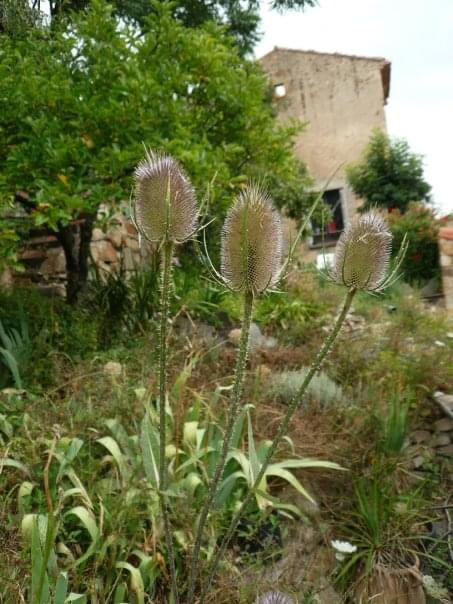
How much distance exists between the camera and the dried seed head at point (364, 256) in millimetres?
1266

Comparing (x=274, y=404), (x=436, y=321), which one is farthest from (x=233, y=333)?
(x=436, y=321)

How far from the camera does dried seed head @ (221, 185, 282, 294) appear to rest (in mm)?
1193

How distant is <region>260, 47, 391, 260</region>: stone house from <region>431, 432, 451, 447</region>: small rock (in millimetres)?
11130

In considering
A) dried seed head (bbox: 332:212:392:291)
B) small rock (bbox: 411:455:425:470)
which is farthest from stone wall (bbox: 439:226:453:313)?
dried seed head (bbox: 332:212:392:291)

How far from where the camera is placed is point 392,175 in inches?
492

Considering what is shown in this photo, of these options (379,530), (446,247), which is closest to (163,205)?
(379,530)

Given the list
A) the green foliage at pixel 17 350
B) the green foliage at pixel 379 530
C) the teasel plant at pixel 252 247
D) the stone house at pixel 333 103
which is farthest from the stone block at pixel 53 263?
the stone house at pixel 333 103

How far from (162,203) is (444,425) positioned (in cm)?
263

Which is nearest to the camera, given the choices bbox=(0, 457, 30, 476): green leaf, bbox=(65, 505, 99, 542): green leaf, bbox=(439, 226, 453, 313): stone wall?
bbox=(65, 505, 99, 542): green leaf

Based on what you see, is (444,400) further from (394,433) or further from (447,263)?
(447,263)

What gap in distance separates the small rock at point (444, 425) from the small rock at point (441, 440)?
3 centimetres

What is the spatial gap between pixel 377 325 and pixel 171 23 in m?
3.00

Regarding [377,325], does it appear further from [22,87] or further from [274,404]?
[22,87]

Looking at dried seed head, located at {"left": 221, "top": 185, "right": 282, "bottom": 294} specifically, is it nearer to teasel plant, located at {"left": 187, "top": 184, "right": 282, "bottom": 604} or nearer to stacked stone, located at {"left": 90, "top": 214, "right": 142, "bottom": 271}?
teasel plant, located at {"left": 187, "top": 184, "right": 282, "bottom": 604}
